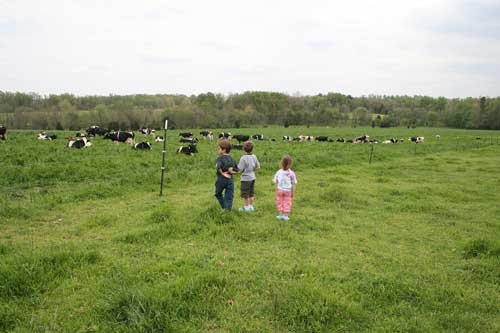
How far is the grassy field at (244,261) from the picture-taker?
4.49 metres

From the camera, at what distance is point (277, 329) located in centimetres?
428

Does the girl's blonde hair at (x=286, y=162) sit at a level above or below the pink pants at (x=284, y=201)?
above

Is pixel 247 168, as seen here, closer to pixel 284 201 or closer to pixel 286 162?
pixel 286 162

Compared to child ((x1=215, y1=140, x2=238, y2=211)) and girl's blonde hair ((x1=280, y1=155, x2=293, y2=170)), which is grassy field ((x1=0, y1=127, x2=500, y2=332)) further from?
girl's blonde hair ((x1=280, y1=155, x2=293, y2=170))

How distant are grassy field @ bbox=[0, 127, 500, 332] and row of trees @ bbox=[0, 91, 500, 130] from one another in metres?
56.6

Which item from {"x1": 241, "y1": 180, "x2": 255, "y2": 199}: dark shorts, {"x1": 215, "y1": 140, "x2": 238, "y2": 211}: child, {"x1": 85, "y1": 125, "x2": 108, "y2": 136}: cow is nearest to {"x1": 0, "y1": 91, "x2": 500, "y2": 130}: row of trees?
{"x1": 85, "y1": 125, "x2": 108, "y2": 136}: cow

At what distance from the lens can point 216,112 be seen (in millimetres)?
85188

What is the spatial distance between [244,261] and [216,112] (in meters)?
80.7

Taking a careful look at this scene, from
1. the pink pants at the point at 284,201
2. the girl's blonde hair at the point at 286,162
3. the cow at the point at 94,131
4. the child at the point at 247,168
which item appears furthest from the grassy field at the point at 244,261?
the cow at the point at 94,131

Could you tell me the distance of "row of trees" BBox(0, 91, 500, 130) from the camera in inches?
2562

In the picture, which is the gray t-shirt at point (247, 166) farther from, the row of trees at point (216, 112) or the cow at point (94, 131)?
the row of trees at point (216, 112)

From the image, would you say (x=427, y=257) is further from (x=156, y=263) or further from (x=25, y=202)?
(x=25, y=202)

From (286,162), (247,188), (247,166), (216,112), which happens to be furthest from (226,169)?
(216,112)

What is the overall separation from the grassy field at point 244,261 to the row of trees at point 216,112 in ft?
186
